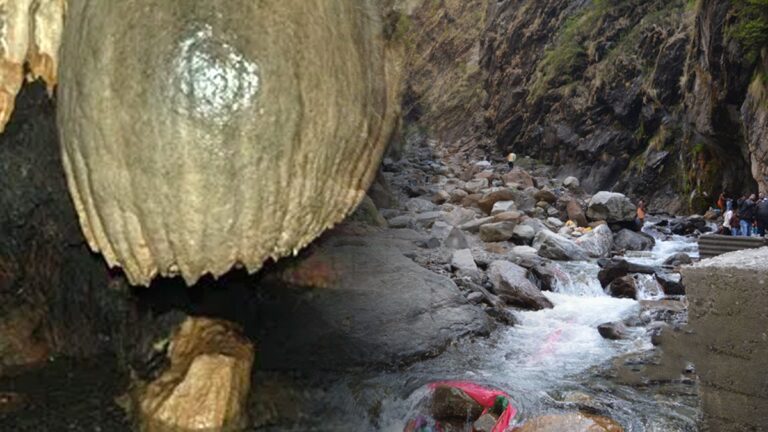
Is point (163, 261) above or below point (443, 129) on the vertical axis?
below

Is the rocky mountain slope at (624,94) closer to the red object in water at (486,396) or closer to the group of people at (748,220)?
the group of people at (748,220)

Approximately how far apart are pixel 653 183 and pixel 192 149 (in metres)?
21.0

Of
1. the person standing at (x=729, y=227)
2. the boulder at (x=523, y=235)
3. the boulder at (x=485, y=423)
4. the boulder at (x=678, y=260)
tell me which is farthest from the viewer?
the boulder at (x=523, y=235)

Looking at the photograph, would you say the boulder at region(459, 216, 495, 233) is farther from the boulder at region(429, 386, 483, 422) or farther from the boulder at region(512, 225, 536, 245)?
the boulder at region(429, 386, 483, 422)

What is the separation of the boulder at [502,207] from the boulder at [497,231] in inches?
93.0

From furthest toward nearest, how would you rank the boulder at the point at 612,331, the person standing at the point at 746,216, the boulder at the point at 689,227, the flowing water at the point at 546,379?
the boulder at the point at 689,227 < the person standing at the point at 746,216 < the boulder at the point at 612,331 < the flowing water at the point at 546,379

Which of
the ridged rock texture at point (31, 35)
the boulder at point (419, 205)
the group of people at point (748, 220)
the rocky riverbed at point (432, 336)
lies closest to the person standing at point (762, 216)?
the group of people at point (748, 220)

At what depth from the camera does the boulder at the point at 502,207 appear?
15.1 metres

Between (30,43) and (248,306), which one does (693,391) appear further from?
(30,43)

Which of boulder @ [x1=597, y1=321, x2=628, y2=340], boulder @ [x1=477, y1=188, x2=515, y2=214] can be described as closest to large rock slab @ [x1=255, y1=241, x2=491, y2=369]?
boulder @ [x1=597, y1=321, x2=628, y2=340]

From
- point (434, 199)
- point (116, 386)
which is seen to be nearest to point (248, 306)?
point (116, 386)

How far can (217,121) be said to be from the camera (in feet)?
9.04

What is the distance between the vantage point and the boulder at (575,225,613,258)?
1148cm

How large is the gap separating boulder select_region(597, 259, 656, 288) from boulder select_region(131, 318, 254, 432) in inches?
258
